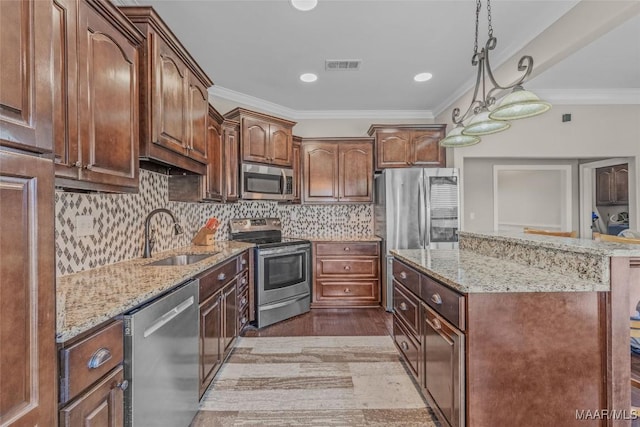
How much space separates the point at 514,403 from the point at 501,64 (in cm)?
294

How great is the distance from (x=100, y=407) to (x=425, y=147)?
13.4ft

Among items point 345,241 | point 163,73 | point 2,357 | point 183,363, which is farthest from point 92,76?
point 345,241

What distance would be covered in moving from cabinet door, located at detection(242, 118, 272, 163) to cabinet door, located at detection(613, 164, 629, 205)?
19.9ft

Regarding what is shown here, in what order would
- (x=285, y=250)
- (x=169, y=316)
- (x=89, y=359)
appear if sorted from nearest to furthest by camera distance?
(x=89, y=359)
(x=169, y=316)
(x=285, y=250)

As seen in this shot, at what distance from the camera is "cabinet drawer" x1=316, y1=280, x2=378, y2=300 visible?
396cm

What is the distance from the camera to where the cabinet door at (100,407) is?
92 cm

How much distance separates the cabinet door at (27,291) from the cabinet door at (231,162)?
8.37ft

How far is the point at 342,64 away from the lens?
3062 millimetres

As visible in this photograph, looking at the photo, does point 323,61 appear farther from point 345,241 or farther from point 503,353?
point 503,353

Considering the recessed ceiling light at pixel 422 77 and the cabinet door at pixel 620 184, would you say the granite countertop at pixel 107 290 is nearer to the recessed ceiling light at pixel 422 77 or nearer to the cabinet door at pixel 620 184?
the recessed ceiling light at pixel 422 77

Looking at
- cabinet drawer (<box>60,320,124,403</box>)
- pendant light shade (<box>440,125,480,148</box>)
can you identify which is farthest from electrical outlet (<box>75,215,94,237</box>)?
pendant light shade (<box>440,125,480,148</box>)

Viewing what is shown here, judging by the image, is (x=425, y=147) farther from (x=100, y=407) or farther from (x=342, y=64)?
(x=100, y=407)

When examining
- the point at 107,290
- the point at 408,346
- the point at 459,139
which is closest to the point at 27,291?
the point at 107,290

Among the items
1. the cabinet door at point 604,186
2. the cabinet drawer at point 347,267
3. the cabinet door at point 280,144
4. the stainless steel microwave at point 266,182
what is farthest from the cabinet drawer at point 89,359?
the cabinet door at point 604,186
